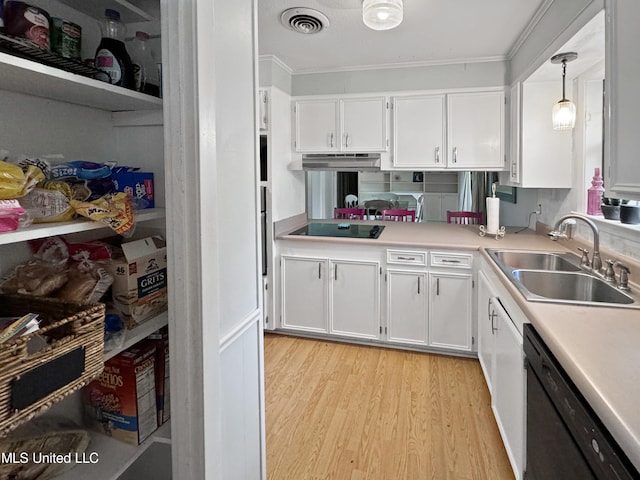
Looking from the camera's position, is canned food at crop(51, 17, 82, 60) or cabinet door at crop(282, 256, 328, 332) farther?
cabinet door at crop(282, 256, 328, 332)

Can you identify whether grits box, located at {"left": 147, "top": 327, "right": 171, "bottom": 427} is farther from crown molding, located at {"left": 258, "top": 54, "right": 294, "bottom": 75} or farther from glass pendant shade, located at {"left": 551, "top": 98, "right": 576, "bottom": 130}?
crown molding, located at {"left": 258, "top": 54, "right": 294, "bottom": 75}

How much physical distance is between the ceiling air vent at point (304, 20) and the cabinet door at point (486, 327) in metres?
1.97

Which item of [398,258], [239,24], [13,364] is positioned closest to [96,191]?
[13,364]

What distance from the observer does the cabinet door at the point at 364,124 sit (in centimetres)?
344

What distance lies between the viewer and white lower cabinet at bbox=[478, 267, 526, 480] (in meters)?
1.65

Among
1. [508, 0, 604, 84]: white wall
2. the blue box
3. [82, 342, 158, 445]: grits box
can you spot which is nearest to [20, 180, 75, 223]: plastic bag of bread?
the blue box

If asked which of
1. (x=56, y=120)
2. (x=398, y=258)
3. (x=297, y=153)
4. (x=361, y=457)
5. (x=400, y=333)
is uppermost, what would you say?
(x=297, y=153)

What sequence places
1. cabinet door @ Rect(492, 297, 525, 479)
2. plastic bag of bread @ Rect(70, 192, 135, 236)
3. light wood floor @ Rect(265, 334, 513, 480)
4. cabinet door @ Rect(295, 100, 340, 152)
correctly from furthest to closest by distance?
cabinet door @ Rect(295, 100, 340, 152) < light wood floor @ Rect(265, 334, 513, 480) < cabinet door @ Rect(492, 297, 525, 479) < plastic bag of bread @ Rect(70, 192, 135, 236)

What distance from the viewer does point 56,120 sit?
1.13 meters

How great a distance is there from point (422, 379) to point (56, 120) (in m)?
2.56

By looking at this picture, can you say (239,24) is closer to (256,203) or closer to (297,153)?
(256,203)

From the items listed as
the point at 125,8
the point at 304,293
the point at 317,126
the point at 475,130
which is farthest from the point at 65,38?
the point at 475,130

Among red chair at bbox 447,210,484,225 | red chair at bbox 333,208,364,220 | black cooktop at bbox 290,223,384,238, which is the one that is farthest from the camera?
red chair at bbox 333,208,364,220

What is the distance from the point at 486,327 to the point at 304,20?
2.28 m
